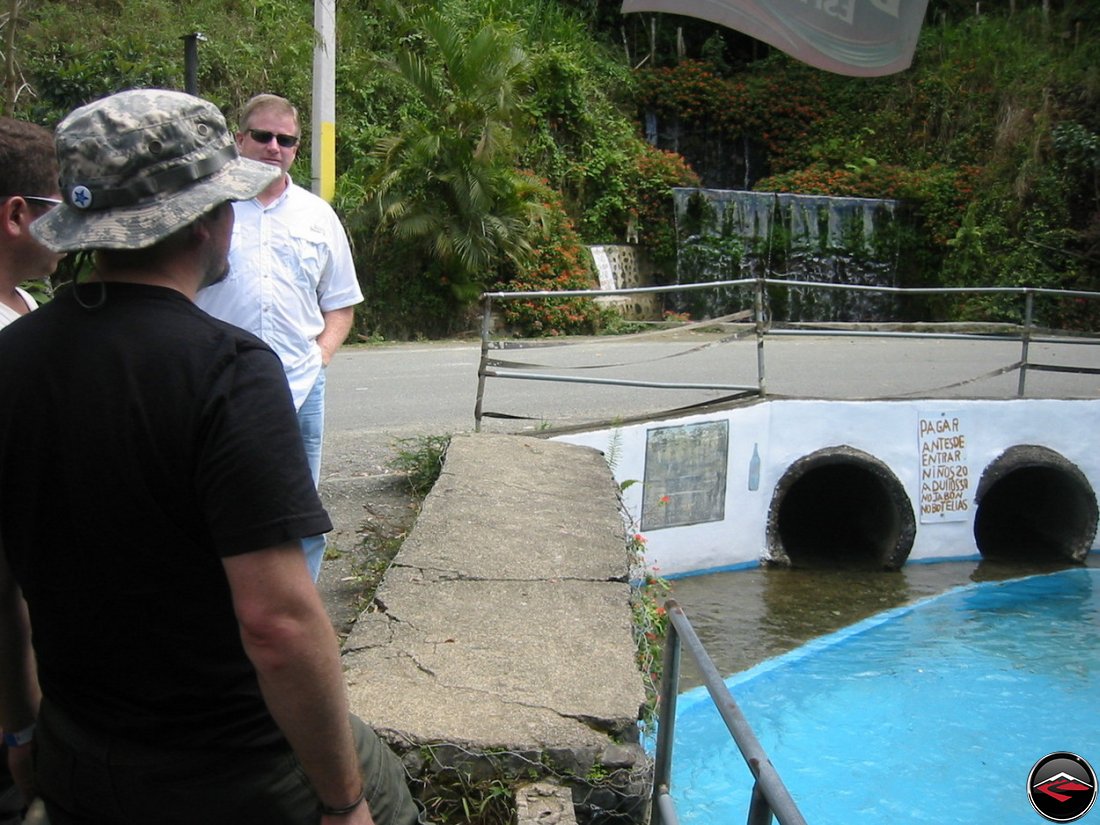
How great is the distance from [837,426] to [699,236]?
1330cm

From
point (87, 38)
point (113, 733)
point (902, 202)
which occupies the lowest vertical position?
point (113, 733)

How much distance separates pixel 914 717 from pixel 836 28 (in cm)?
1338

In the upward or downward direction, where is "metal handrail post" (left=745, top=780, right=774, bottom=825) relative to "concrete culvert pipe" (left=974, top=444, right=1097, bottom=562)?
upward

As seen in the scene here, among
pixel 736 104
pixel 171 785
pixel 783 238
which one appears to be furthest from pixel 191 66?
pixel 736 104

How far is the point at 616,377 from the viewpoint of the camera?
1259 cm

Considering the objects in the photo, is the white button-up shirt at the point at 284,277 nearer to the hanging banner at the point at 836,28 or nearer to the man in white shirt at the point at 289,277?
the man in white shirt at the point at 289,277

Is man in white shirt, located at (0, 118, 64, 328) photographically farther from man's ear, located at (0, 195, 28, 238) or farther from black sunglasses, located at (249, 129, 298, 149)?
black sunglasses, located at (249, 129, 298, 149)

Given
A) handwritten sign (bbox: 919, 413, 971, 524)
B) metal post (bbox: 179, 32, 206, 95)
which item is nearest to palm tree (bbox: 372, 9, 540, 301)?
handwritten sign (bbox: 919, 413, 971, 524)

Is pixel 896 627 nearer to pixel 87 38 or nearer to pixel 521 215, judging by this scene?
pixel 521 215

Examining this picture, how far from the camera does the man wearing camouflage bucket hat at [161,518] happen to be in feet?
4.85

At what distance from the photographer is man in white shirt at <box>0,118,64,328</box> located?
2248mm

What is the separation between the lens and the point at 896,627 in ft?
27.2

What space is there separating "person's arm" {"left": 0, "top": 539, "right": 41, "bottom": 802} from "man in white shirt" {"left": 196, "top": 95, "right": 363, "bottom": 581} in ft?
4.72

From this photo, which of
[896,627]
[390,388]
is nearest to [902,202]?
[390,388]
